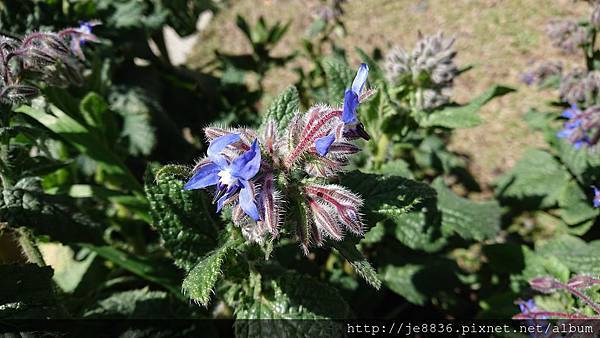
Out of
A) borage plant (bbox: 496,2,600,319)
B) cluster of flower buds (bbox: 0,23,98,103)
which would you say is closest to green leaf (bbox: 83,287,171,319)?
cluster of flower buds (bbox: 0,23,98,103)

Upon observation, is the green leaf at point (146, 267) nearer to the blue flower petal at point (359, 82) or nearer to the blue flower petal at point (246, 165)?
the blue flower petal at point (246, 165)

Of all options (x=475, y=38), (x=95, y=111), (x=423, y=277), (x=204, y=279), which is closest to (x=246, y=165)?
(x=204, y=279)

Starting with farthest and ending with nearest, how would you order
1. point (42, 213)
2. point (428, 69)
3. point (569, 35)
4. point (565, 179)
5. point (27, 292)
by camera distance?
1. point (565, 179)
2. point (569, 35)
3. point (428, 69)
4. point (42, 213)
5. point (27, 292)

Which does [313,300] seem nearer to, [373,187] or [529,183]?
[373,187]

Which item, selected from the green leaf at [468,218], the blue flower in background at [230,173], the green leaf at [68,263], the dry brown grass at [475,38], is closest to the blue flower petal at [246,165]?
the blue flower in background at [230,173]

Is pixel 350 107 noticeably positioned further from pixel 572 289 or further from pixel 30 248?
pixel 30 248

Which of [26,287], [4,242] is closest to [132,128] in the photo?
[4,242]
